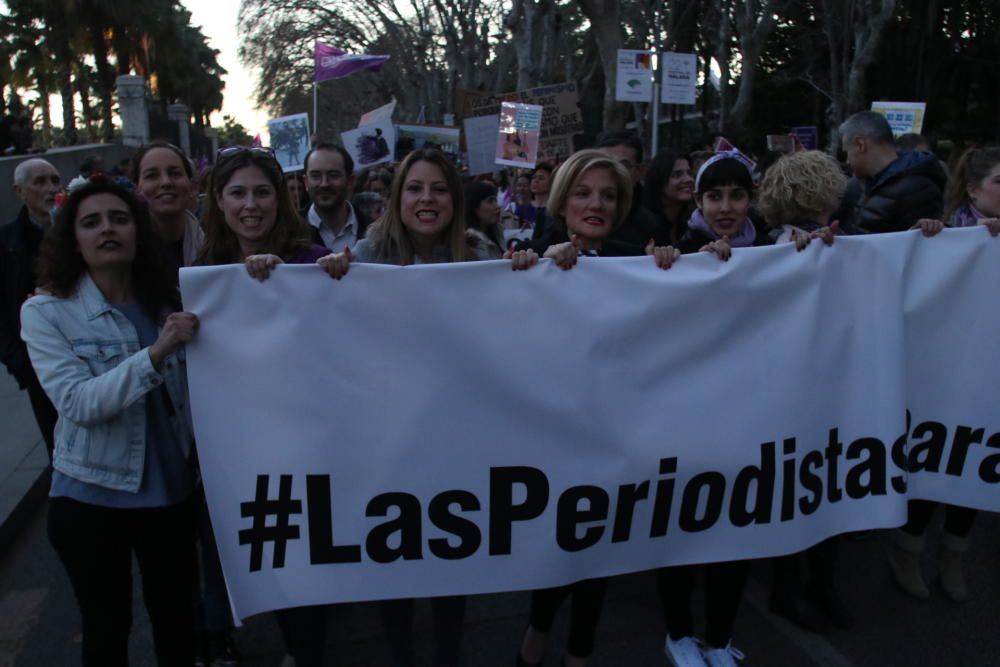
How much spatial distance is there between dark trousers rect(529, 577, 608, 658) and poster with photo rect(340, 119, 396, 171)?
6622 millimetres

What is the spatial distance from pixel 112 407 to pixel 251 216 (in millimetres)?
743

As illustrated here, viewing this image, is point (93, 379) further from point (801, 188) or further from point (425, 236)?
point (801, 188)

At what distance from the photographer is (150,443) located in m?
2.47

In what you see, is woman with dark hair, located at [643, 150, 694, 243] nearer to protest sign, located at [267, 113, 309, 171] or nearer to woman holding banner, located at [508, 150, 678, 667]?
woman holding banner, located at [508, 150, 678, 667]

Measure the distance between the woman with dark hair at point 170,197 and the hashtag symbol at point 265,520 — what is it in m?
1.10

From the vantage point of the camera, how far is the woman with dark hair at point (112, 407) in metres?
2.33

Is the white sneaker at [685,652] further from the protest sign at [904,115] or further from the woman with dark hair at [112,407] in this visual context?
the protest sign at [904,115]

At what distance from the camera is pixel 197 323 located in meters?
2.43

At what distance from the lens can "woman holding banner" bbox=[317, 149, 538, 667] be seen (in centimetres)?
279

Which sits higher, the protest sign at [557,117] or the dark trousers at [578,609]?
the protest sign at [557,117]

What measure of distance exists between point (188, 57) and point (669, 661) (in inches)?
1926

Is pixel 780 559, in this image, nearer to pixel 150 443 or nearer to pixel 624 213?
pixel 624 213

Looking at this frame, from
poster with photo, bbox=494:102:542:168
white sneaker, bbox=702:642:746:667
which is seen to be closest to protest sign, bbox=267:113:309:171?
poster with photo, bbox=494:102:542:168

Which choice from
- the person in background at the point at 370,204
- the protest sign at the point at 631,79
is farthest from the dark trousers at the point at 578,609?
the protest sign at the point at 631,79
